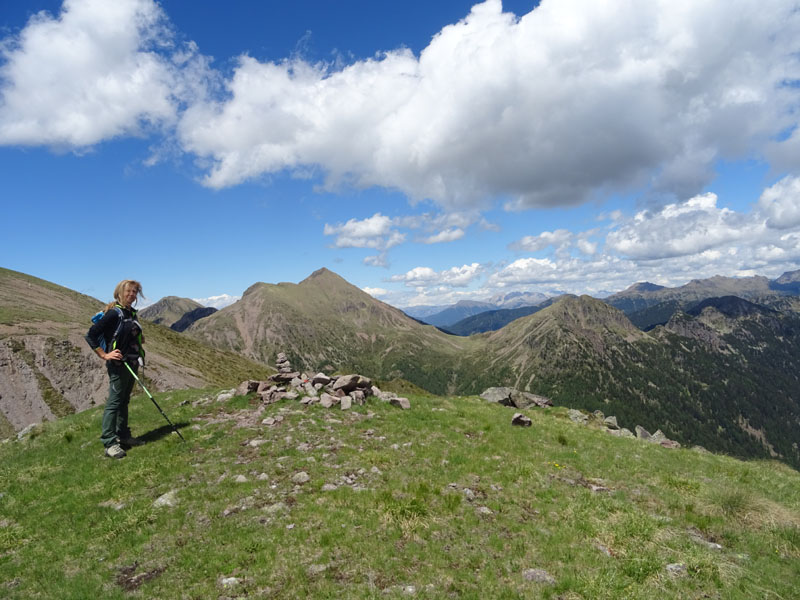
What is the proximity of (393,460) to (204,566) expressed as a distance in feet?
26.4

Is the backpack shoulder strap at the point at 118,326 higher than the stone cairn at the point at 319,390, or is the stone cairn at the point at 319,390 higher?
the backpack shoulder strap at the point at 118,326

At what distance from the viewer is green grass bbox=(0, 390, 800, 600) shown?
8961 millimetres

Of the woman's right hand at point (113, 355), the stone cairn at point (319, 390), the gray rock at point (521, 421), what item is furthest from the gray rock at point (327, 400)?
the gray rock at point (521, 421)

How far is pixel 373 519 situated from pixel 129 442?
13012mm

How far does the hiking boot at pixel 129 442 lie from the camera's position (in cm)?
1694

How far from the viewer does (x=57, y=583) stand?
8758 millimetres

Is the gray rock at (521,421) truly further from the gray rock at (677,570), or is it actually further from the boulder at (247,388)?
the boulder at (247,388)

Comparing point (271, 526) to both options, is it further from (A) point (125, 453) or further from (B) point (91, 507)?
(A) point (125, 453)

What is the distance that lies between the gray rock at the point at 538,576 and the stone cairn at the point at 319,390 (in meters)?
14.7

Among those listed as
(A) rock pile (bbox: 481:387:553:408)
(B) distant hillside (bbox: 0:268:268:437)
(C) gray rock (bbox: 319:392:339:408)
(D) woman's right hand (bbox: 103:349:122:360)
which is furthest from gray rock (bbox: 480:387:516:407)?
(B) distant hillside (bbox: 0:268:268:437)

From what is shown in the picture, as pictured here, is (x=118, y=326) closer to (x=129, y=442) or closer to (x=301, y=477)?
(x=129, y=442)

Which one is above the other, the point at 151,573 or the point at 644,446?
the point at 151,573

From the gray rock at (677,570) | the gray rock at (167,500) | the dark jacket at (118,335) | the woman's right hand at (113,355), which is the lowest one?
the gray rock at (677,570)

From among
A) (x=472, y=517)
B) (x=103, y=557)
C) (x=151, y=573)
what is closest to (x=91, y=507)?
(x=103, y=557)
